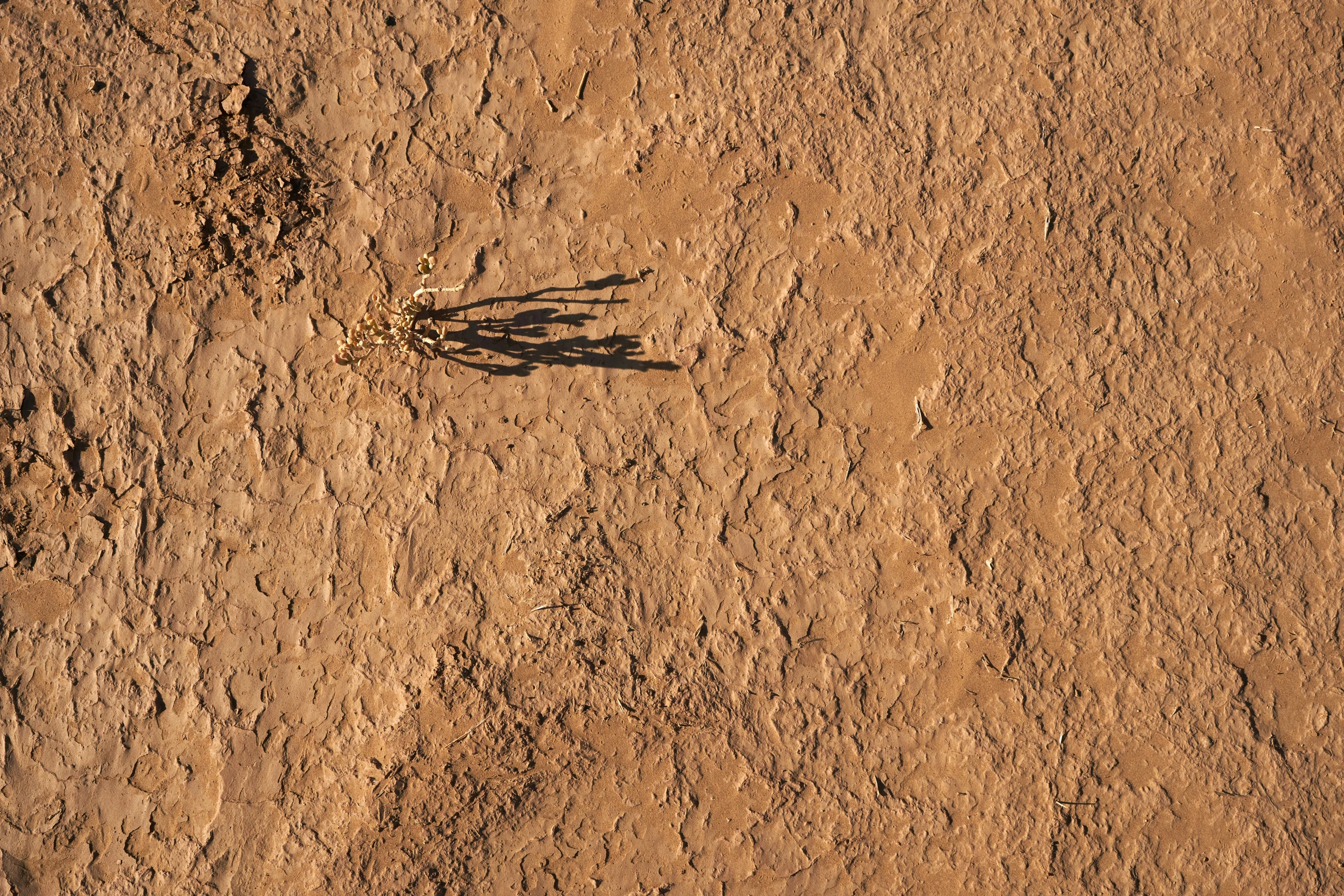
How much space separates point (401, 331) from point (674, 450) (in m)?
0.75

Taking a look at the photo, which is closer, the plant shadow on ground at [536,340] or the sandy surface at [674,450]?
the sandy surface at [674,450]

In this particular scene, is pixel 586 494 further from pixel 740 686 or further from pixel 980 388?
pixel 980 388

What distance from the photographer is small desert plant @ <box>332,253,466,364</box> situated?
233 centimetres

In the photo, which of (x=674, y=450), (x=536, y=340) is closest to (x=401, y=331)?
(x=536, y=340)

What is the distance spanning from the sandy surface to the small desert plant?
41 millimetres

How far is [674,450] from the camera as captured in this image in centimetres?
234

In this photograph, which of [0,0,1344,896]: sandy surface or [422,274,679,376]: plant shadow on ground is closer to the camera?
[0,0,1344,896]: sandy surface

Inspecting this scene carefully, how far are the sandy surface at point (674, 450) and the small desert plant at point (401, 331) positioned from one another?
0.04 meters

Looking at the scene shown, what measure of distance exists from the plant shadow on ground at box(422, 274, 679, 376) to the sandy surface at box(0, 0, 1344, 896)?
11mm

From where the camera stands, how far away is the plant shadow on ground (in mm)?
2359

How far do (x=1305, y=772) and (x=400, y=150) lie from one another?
2.73m

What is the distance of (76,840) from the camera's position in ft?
7.52

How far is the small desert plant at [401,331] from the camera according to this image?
7.64ft

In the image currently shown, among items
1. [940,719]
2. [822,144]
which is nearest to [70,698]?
[940,719]
